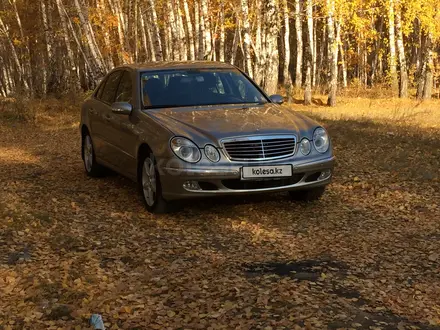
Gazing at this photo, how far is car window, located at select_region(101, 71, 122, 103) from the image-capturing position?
8423 mm

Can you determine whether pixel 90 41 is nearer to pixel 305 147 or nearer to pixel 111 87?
pixel 111 87

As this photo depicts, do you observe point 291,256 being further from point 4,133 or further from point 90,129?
point 4,133

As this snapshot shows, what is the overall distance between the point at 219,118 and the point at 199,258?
2005 mm

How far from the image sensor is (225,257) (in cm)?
545

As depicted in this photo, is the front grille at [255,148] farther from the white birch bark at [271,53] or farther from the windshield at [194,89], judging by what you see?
the white birch bark at [271,53]

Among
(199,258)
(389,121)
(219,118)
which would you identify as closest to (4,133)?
(389,121)

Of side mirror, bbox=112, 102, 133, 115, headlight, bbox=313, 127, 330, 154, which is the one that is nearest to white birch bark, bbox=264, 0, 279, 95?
side mirror, bbox=112, 102, 133, 115

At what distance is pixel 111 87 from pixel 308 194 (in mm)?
3204

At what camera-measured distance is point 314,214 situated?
6926 mm

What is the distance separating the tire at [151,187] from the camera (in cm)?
674

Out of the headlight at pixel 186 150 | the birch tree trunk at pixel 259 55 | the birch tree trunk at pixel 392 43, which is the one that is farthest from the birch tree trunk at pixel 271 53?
the headlight at pixel 186 150

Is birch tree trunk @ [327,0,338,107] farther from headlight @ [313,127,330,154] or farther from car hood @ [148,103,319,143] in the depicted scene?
headlight @ [313,127,330,154]

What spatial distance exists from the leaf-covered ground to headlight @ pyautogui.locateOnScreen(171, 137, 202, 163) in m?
0.72

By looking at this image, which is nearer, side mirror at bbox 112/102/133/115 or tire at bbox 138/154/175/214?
tire at bbox 138/154/175/214
